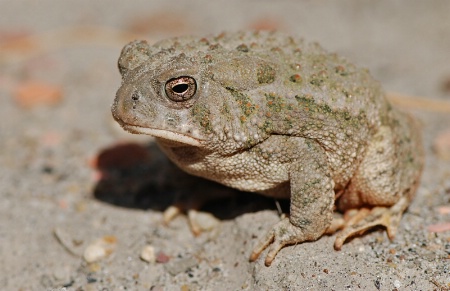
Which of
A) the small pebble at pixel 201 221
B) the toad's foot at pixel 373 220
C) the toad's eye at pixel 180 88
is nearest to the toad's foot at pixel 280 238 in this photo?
the toad's foot at pixel 373 220

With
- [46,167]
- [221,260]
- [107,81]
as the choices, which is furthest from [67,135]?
[221,260]

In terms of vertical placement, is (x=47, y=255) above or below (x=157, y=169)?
below

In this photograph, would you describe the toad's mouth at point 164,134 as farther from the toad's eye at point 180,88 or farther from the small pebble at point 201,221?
the small pebble at point 201,221

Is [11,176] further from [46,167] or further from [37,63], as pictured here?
[37,63]

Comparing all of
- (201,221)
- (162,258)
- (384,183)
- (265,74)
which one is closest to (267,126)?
(265,74)

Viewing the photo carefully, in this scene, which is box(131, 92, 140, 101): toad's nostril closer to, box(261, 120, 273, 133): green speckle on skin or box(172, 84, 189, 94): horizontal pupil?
box(172, 84, 189, 94): horizontal pupil

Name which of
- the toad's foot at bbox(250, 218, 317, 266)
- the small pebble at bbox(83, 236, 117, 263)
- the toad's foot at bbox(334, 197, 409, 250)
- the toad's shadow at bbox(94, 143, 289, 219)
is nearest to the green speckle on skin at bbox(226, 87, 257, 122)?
the toad's foot at bbox(250, 218, 317, 266)
